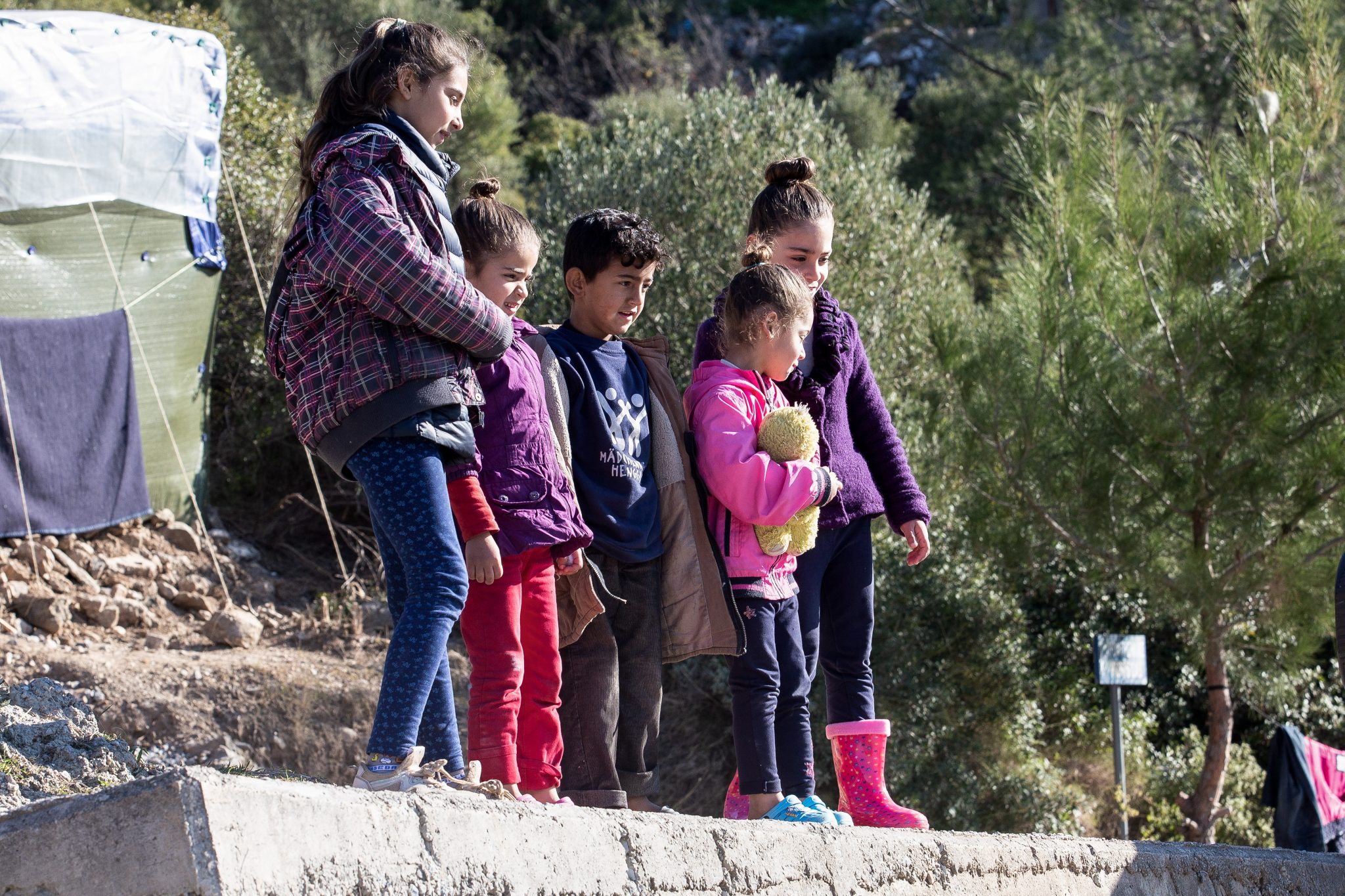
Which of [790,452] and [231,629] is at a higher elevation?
[790,452]

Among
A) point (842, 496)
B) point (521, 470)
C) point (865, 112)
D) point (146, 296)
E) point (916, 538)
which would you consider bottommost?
point (916, 538)

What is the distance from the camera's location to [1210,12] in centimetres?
1398

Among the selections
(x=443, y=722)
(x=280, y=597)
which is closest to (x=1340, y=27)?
(x=280, y=597)

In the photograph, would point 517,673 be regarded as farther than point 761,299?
No

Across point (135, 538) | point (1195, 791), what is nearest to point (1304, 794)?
point (1195, 791)

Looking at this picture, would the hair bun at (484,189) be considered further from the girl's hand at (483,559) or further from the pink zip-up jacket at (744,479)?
the girl's hand at (483,559)

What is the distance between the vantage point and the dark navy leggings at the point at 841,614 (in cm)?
321

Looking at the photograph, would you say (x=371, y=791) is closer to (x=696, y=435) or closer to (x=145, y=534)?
(x=696, y=435)

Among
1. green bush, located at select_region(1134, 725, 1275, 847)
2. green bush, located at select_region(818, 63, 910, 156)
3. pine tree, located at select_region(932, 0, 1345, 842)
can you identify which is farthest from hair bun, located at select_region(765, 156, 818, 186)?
green bush, located at select_region(818, 63, 910, 156)

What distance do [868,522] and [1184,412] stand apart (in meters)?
3.49

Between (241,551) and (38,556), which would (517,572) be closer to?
(38,556)

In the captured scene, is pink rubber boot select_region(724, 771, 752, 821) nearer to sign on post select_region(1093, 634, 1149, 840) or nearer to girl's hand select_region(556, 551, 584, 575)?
girl's hand select_region(556, 551, 584, 575)

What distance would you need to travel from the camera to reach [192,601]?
7309 millimetres

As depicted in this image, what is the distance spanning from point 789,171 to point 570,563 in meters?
1.24
